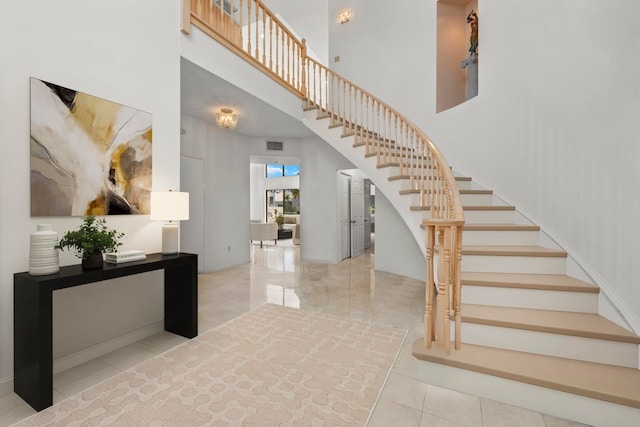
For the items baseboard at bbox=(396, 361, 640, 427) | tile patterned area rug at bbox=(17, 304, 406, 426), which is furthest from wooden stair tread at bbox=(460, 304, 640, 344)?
tile patterned area rug at bbox=(17, 304, 406, 426)

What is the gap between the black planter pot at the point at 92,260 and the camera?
2.01 meters

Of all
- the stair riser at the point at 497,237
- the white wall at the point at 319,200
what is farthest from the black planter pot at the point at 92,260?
the white wall at the point at 319,200

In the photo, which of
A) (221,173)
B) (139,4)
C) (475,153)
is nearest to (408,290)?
(475,153)

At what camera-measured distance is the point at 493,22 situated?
3.79 m

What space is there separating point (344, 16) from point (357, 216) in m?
4.51

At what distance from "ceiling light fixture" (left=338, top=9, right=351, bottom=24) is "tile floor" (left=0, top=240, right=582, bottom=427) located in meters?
5.30

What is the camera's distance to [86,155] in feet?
7.28

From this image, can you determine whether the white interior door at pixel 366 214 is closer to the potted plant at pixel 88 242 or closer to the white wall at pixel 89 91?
the white wall at pixel 89 91

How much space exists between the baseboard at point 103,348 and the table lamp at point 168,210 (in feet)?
2.57

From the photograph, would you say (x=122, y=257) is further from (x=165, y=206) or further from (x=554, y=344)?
(x=554, y=344)

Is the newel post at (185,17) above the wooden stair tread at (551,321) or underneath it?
above

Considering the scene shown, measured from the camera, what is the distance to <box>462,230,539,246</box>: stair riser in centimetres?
299

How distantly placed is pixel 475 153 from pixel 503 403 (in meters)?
3.23

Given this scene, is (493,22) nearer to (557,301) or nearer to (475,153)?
(475,153)
